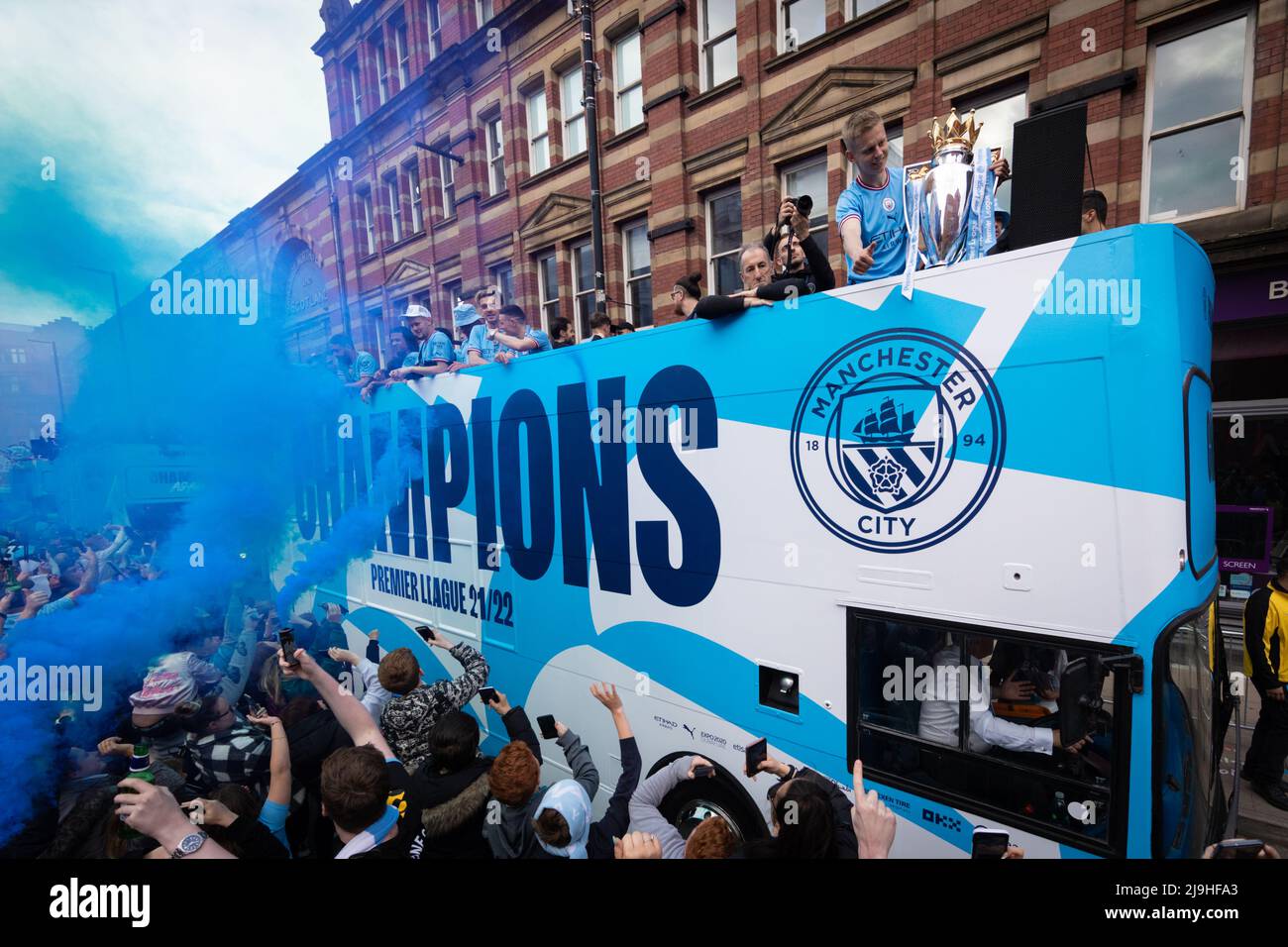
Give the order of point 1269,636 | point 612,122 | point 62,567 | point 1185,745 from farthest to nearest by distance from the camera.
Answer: point 612,122 < point 62,567 < point 1269,636 < point 1185,745

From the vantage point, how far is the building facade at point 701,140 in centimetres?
644

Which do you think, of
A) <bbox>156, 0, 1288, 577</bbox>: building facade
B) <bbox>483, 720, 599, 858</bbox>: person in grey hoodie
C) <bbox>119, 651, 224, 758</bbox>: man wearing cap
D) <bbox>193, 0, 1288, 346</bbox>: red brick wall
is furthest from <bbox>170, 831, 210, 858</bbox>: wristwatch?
<bbox>193, 0, 1288, 346</bbox>: red brick wall

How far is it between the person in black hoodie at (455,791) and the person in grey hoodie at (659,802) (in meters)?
0.75

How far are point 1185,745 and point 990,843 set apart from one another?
925 millimetres

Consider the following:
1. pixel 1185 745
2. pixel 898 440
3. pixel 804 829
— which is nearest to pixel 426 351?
pixel 898 440

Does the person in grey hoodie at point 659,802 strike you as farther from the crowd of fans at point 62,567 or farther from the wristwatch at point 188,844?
→ the crowd of fans at point 62,567

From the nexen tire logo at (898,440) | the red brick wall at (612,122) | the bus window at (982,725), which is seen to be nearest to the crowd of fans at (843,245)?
the nexen tire logo at (898,440)

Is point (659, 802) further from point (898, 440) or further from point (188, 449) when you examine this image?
point (188, 449)

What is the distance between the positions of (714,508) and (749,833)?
1.88 meters

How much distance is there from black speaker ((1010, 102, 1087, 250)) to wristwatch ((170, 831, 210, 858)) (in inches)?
163

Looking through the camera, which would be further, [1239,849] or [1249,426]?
[1249,426]

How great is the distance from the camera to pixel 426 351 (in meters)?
5.77

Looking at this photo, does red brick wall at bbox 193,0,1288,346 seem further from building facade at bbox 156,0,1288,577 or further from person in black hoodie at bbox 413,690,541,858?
person in black hoodie at bbox 413,690,541,858

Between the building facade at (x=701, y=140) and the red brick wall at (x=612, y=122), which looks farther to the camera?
the red brick wall at (x=612, y=122)
